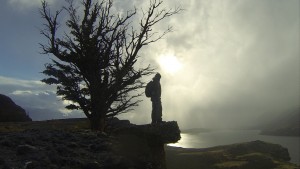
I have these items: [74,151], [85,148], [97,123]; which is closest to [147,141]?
[85,148]

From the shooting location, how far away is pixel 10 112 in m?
36.1

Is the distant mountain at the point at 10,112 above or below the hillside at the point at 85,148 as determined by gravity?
above

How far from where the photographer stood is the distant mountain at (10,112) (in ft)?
117

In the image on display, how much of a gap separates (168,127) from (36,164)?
8.43m

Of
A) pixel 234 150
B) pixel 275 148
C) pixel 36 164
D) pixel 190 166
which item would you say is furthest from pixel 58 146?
pixel 275 148

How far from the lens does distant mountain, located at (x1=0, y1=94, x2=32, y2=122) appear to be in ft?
117

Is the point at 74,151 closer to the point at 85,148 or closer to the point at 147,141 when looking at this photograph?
the point at 85,148

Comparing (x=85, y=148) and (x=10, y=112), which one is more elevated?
(x=10, y=112)

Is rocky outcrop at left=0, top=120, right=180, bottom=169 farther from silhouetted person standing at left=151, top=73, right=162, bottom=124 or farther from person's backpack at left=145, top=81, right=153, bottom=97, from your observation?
person's backpack at left=145, top=81, right=153, bottom=97

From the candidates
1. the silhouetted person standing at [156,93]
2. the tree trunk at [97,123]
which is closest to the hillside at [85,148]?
the silhouetted person standing at [156,93]

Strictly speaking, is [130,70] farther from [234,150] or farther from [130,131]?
[234,150]

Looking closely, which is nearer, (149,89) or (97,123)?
(149,89)

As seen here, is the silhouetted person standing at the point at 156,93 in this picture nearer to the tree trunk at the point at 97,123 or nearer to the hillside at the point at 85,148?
the hillside at the point at 85,148

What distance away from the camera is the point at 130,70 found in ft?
71.1
